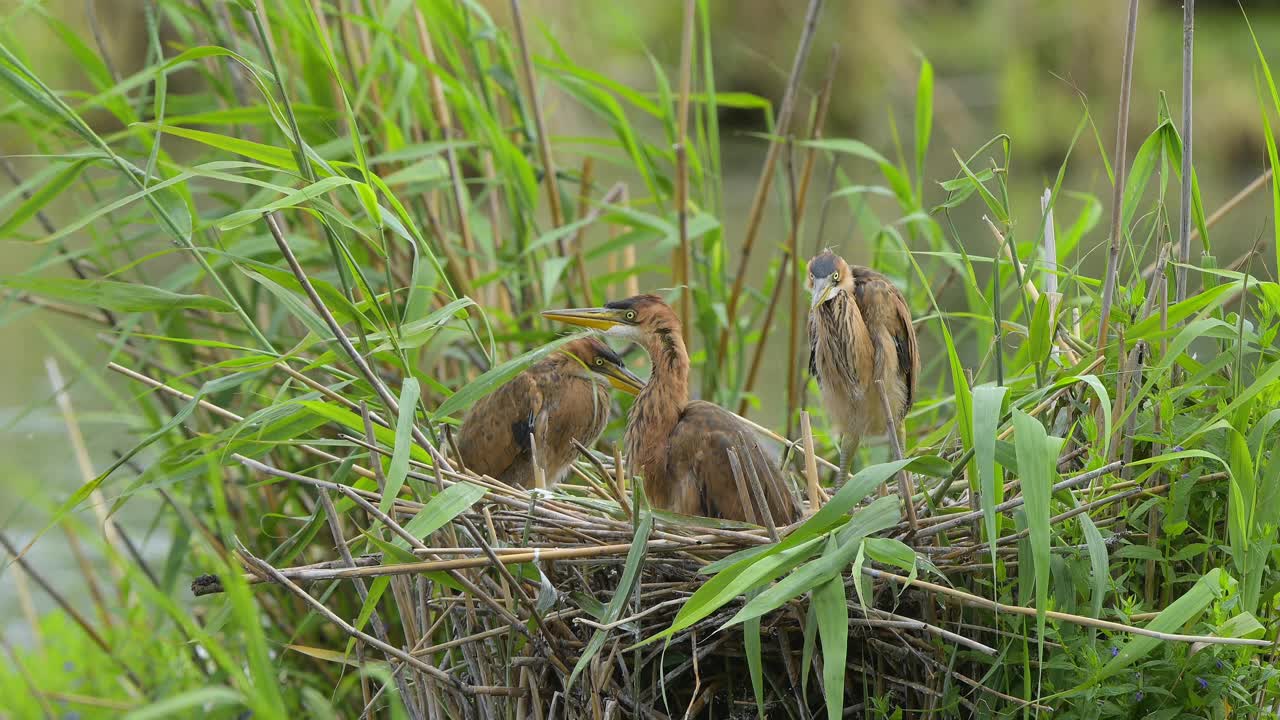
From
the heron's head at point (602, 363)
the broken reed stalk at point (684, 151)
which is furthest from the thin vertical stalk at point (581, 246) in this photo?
the heron's head at point (602, 363)

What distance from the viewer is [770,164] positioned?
13.5 ft

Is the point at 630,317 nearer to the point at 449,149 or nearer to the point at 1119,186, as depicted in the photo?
the point at 449,149

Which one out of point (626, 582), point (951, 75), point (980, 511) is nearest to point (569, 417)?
point (626, 582)

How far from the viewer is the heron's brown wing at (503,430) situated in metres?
3.61

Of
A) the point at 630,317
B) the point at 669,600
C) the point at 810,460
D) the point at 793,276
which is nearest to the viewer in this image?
the point at 669,600

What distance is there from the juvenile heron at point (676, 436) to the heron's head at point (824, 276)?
394 mm

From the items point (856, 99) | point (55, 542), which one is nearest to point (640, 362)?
point (55, 542)

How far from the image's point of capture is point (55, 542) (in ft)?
23.4

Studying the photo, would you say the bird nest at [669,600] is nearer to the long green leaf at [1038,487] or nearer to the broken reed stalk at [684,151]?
the long green leaf at [1038,487]

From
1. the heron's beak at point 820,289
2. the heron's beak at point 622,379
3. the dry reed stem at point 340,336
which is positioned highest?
the dry reed stem at point 340,336

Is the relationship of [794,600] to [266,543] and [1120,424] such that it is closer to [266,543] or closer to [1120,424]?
A: [1120,424]

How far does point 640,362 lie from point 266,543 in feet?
4.86

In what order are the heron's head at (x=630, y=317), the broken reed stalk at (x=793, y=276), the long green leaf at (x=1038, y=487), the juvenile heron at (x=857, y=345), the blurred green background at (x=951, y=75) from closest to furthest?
1. the long green leaf at (x=1038, y=487)
2. the juvenile heron at (x=857, y=345)
3. the heron's head at (x=630, y=317)
4. the broken reed stalk at (x=793, y=276)
5. the blurred green background at (x=951, y=75)

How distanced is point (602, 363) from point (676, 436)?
53 cm
